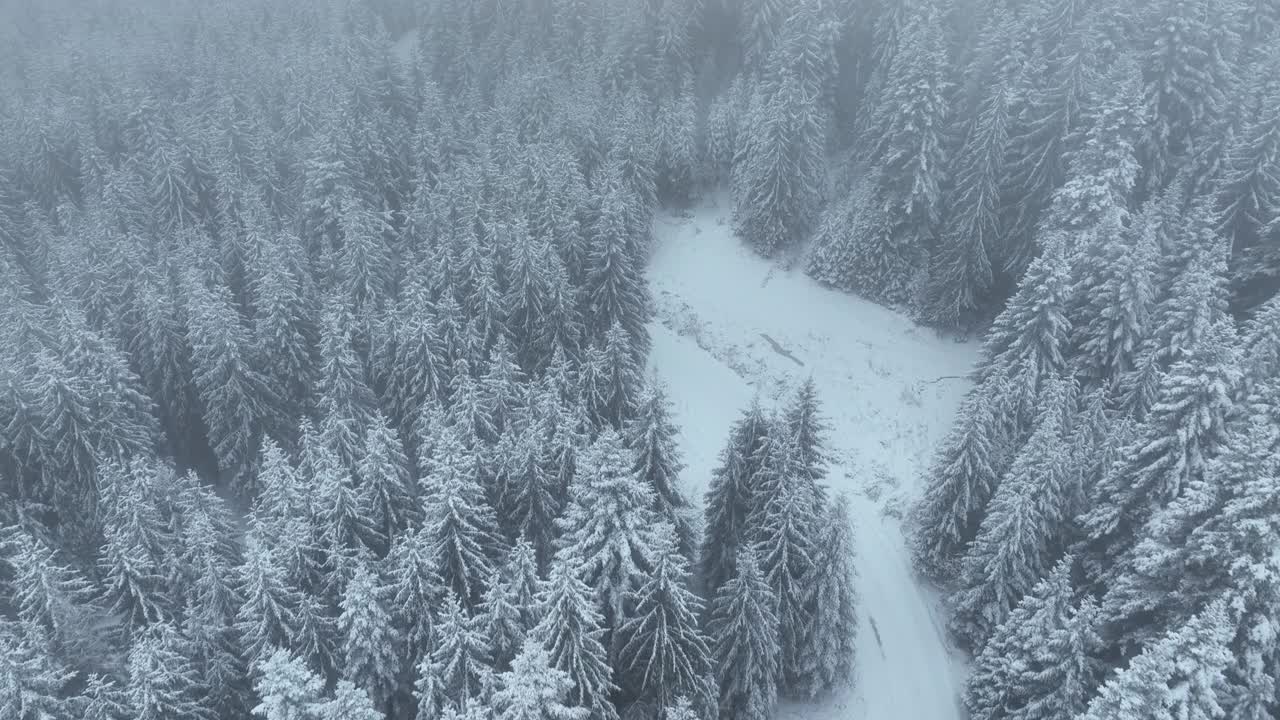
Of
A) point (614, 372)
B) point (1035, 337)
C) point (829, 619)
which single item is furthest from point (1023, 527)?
point (614, 372)

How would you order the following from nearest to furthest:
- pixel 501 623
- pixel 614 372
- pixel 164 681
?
1. pixel 164 681
2. pixel 501 623
3. pixel 614 372

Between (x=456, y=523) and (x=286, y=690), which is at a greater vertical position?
(x=286, y=690)

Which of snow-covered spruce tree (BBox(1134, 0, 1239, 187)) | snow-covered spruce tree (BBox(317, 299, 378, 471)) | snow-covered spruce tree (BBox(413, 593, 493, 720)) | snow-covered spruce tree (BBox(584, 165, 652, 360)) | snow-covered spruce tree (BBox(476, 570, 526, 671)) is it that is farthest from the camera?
snow-covered spruce tree (BBox(584, 165, 652, 360))

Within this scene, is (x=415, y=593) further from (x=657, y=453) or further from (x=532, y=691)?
(x=657, y=453)

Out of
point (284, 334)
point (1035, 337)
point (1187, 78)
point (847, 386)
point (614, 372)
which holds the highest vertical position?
point (1187, 78)

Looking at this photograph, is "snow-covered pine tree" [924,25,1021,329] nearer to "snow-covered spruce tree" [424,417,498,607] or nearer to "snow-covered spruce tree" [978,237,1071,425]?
"snow-covered spruce tree" [978,237,1071,425]

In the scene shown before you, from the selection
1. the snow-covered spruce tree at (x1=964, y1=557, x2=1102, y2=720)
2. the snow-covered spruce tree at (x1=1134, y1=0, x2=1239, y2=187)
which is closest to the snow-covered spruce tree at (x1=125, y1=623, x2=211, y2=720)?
the snow-covered spruce tree at (x1=964, y1=557, x2=1102, y2=720)

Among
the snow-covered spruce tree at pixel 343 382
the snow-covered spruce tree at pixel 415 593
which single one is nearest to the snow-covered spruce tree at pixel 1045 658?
the snow-covered spruce tree at pixel 415 593
